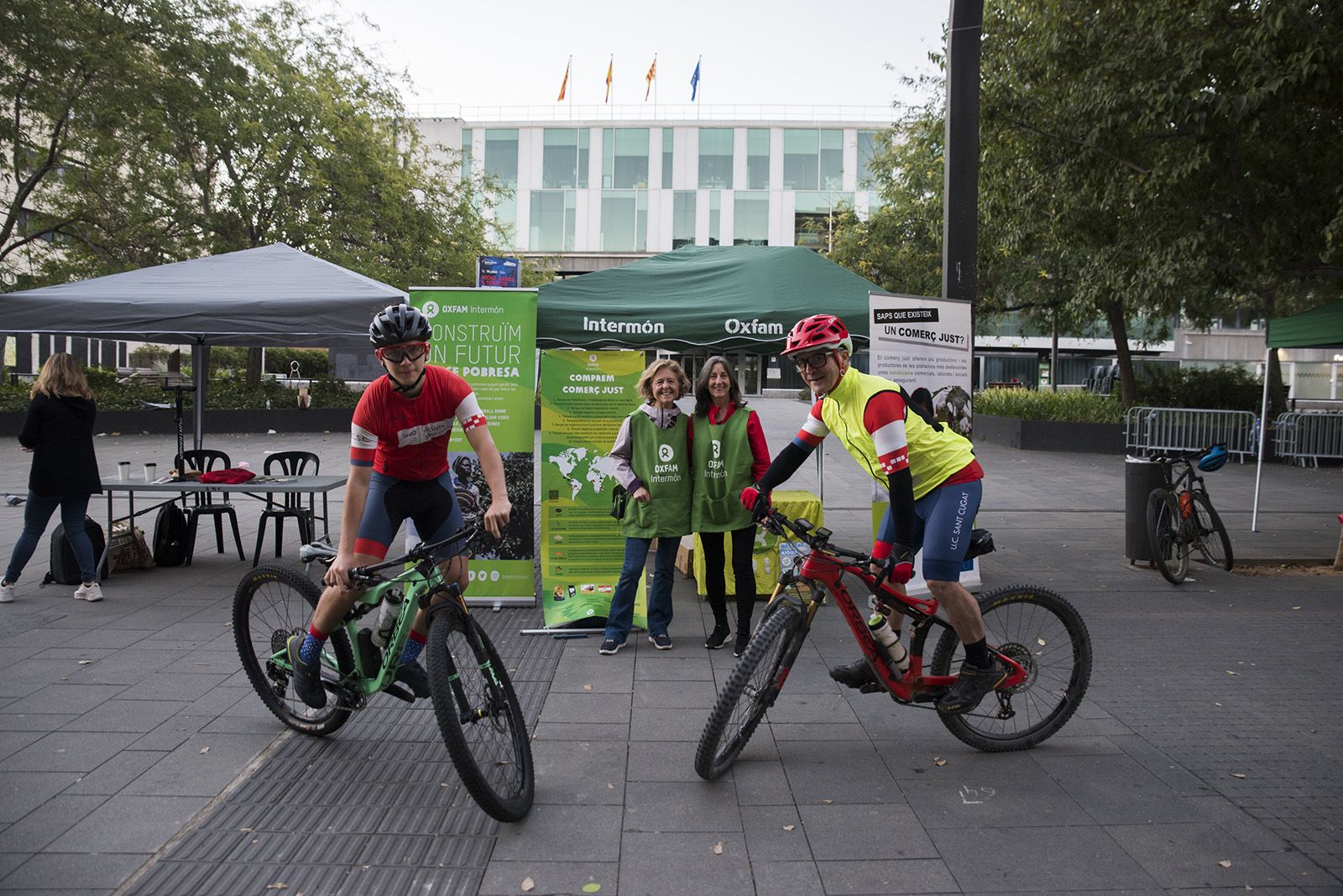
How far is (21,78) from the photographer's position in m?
19.7

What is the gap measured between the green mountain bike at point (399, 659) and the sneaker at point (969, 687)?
1.86 metres

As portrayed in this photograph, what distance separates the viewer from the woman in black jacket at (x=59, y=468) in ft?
23.9

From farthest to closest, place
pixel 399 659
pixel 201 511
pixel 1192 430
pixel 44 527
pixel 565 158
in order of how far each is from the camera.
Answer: pixel 565 158 < pixel 1192 430 < pixel 201 511 < pixel 44 527 < pixel 399 659

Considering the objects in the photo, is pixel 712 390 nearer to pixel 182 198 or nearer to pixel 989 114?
pixel 989 114

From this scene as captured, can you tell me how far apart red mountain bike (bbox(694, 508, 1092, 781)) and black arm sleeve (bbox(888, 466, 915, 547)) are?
0.22 m

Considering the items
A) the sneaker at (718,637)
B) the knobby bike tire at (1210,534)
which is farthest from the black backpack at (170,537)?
the knobby bike tire at (1210,534)

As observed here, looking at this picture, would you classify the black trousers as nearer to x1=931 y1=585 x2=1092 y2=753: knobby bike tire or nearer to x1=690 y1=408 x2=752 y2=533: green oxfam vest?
x1=690 y1=408 x2=752 y2=533: green oxfam vest

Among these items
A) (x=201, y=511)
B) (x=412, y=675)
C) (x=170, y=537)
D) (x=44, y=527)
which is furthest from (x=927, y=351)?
(x=44, y=527)

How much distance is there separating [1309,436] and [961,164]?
54.6ft

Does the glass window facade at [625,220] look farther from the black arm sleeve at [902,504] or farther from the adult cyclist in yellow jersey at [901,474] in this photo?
the black arm sleeve at [902,504]

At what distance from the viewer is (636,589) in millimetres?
6395

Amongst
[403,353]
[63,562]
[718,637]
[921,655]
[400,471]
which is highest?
[403,353]

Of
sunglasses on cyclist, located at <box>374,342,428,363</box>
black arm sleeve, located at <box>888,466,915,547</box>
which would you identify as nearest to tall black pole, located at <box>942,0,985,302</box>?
black arm sleeve, located at <box>888,466,915,547</box>

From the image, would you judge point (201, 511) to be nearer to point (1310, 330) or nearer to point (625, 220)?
point (1310, 330)
